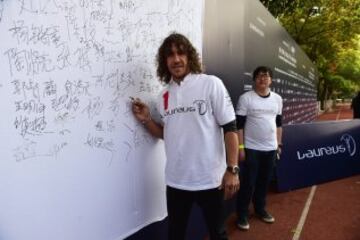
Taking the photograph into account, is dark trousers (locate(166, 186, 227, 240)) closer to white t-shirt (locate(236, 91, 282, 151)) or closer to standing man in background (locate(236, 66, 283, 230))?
standing man in background (locate(236, 66, 283, 230))

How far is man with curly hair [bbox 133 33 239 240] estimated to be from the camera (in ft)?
8.71

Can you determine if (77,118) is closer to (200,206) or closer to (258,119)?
(200,206)

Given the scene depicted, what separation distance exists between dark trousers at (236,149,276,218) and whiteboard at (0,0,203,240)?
66.5 inches

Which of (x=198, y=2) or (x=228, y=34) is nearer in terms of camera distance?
(x=198, y=2)

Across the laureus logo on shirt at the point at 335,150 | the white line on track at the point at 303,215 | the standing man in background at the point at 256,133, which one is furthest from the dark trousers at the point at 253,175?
the laureus logo on shirt at the point at 335,150

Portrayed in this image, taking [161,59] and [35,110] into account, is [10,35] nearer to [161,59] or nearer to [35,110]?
[35,110]

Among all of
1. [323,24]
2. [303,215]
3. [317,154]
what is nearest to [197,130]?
[303,215]

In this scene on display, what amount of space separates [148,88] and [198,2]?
1155 millimetres

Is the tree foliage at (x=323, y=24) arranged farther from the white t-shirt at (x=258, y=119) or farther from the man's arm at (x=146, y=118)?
the man's arm at (x=146, y=118)

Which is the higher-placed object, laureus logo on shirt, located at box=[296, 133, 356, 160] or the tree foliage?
the tree foliage

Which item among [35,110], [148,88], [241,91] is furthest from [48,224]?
[241,91]

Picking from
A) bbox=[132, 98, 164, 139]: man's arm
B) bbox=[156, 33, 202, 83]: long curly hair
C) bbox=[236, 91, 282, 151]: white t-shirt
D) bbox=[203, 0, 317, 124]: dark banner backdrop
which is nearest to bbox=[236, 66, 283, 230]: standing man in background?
bbox=[236, 91, 282, 151]: white t-shirt

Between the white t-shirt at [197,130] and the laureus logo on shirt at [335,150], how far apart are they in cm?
409

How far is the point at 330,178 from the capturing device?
22.8 feet
